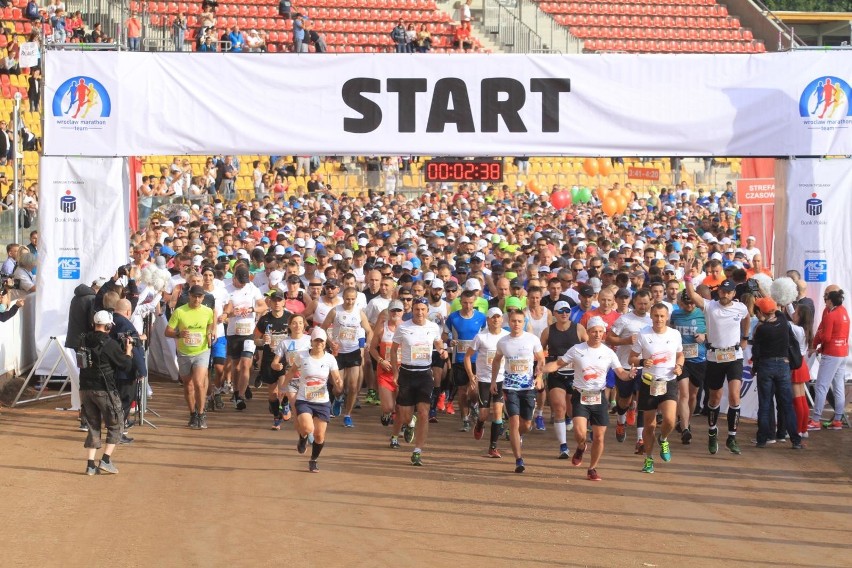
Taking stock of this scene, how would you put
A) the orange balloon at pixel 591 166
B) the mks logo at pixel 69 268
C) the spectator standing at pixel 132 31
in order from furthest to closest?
the orange balloon at pixel 591 166, the spectator standing at pixel 132 31, the mks logo at pixel 69 268

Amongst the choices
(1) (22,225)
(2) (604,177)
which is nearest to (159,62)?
(1) (22,225)

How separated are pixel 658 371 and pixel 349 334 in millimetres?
3928

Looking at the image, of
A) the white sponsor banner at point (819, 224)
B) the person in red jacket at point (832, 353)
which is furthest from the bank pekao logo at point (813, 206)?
the person in red jacket at point (832, 353)

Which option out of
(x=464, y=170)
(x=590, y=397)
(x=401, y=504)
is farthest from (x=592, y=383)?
(x=464, y=170)

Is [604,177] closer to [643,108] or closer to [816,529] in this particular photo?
[643,108]

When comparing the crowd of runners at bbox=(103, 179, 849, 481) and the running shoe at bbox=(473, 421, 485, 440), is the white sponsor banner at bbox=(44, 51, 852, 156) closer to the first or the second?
the crowd of runners at bbox=(103, 179, 849, 481)

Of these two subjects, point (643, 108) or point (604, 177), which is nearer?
point (643, 108)

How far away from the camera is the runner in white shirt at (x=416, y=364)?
1328 cm

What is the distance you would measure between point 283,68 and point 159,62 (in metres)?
1.60

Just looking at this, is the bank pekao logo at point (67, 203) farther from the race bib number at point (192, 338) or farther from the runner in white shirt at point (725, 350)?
the runner in white shirt at point (725, 350)

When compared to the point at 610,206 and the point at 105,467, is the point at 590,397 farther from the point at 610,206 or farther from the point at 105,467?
the point at 610,206

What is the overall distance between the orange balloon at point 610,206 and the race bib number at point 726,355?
19.2 meters

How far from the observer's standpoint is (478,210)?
110 ft

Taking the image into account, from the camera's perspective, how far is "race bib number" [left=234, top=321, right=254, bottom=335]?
16.0 m
